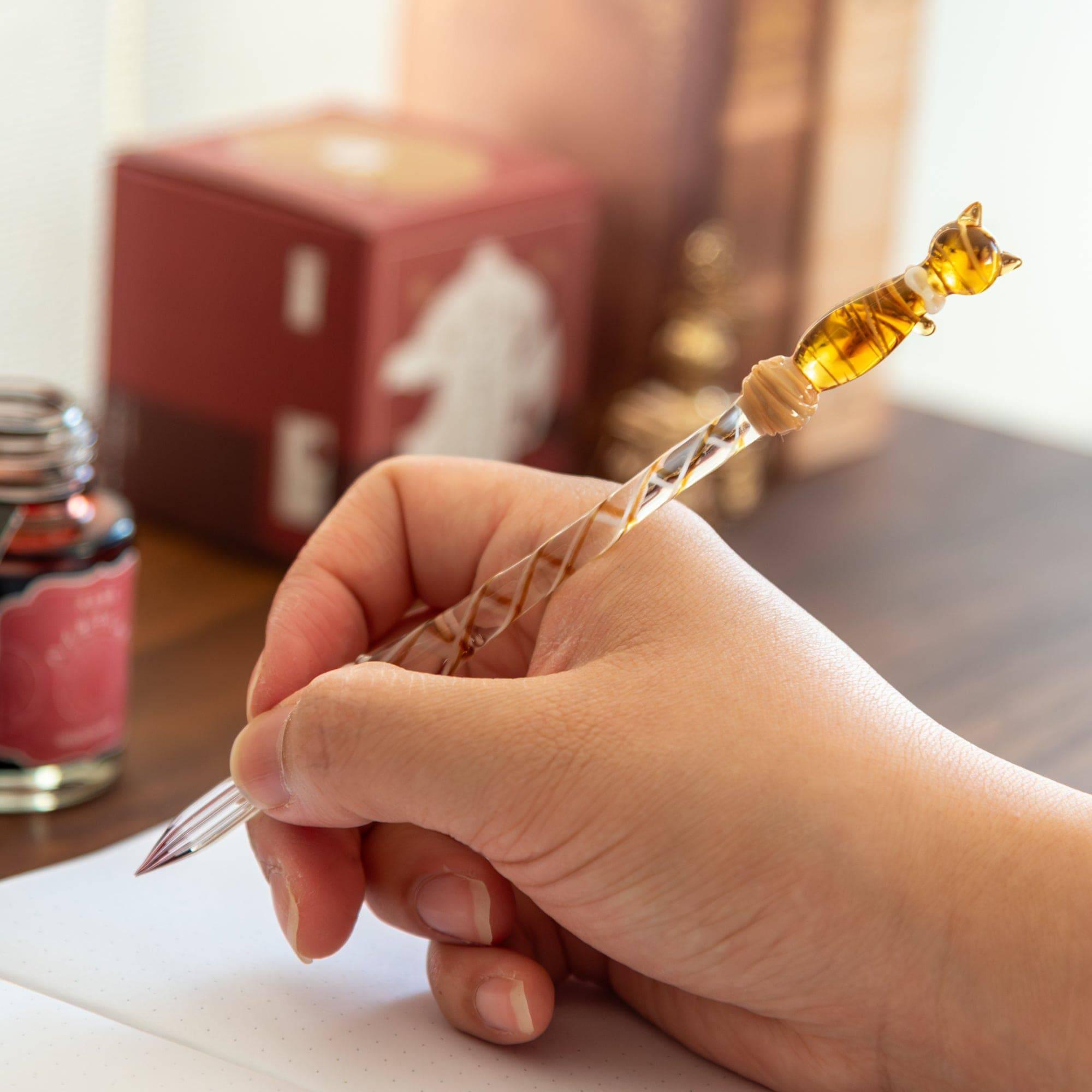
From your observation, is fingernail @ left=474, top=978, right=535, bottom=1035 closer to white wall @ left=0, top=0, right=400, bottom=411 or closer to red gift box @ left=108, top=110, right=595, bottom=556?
red gift box @ left=108, top=110, right=595, bottom=556

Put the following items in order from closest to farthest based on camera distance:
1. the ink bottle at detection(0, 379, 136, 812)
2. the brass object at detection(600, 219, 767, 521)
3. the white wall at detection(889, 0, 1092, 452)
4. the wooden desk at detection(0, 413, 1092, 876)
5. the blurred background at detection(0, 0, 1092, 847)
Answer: the ink bottle at detection(0, 379, 136, 812), the wooden desk at detection(0, 413, 1092, 876), the blurred background at detection(0, 0, 1092, 847), the brass object at detection(600, 219, 767, 521), the white wall at detection(889, 0, 1092, 452)

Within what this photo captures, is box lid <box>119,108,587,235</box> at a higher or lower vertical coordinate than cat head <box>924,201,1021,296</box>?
lower

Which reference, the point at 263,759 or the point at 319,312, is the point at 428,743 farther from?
the point at 319,312

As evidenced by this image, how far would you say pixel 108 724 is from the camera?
683 millimetres

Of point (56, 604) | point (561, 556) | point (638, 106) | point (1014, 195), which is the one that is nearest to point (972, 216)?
point (561, 556)

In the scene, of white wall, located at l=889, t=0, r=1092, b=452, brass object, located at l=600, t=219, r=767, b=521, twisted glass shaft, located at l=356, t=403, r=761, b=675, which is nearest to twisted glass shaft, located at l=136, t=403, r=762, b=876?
twisted glass shaft, located at l=356, t=403, r=761, b=675

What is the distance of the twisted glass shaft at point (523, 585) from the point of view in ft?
1.56

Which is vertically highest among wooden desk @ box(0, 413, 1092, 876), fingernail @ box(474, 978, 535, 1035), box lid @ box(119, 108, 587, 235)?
box lid @ box(119, 108, 587, 235)

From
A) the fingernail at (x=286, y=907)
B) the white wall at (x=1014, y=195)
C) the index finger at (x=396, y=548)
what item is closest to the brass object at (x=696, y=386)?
the white wall at (x=1014, y=195)

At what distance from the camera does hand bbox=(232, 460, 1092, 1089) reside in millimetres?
449

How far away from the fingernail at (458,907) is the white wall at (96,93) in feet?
2.46

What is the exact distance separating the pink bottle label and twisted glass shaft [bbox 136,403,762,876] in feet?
0.43

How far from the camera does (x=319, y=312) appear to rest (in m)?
0.88

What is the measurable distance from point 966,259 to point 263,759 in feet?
0.84
